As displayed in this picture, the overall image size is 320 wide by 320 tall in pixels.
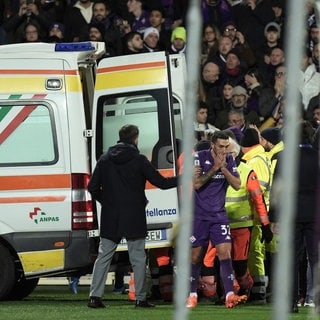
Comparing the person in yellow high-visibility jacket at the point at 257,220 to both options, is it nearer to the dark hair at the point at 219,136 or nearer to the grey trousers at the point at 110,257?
the dark hair at the point at 219,136

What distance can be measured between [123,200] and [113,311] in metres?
1.10

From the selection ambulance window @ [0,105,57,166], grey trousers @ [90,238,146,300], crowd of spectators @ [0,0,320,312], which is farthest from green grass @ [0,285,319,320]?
crowd of spectators @ [0,0,320,312]

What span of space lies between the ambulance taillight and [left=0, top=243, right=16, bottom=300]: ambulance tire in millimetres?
738

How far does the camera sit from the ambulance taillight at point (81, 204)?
611 inches

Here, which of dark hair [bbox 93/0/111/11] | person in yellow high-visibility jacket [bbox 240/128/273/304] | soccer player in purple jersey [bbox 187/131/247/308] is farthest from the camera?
dark hair [bbox 93/0/111/11]

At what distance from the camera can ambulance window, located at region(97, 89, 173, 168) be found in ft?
51.0

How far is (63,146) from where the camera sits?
15492 mm

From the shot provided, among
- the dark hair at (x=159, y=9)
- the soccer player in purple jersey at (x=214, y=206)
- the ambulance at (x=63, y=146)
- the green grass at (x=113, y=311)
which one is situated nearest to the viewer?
the green grass at (x=113, y=311)

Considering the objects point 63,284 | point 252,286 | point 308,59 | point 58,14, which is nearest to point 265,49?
point 308,59

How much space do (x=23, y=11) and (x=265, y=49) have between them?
154 inches

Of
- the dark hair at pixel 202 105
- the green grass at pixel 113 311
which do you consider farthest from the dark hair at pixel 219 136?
the dark hair at pixel 202 105

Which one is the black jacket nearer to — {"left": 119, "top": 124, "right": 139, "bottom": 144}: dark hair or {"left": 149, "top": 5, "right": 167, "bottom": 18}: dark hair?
{"left": 119, "top": 124, "right": 139, "bottom": 144}: dark hair

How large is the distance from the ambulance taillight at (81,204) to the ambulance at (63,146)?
0.01m

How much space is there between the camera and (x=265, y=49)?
23.0 metres
